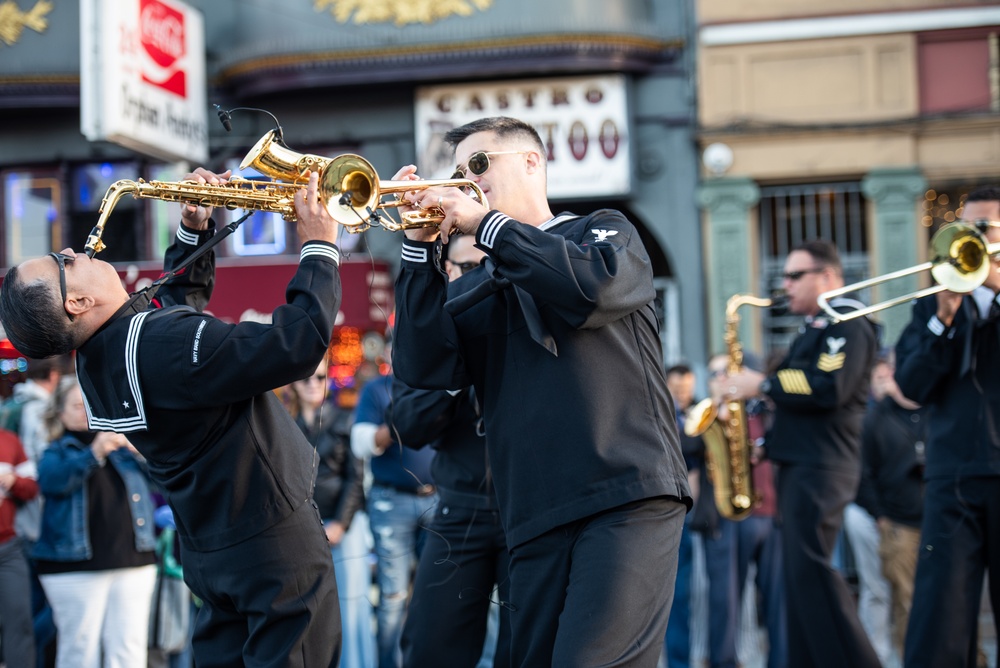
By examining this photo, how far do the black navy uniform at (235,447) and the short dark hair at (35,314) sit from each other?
5.2 inches

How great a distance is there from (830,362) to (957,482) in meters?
1.22

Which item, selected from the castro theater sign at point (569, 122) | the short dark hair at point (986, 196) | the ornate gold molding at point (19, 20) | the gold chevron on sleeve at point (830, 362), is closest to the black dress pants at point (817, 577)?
the gold chevron on sleeve at point (830, 362)

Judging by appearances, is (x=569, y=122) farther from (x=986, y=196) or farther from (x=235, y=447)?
(x=235, y=447)

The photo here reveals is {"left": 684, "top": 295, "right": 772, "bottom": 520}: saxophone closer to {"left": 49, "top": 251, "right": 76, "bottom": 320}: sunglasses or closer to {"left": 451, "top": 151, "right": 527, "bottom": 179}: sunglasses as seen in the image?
{"left": 451, "top": 151, "right": 527, "bottom": 179}: sunglasses

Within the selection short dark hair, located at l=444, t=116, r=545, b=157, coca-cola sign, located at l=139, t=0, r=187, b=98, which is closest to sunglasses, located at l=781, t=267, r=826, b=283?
short dark hair, located at l=444, t=116, r=545, b=157

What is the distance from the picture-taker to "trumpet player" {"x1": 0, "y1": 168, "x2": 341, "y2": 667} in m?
4.41

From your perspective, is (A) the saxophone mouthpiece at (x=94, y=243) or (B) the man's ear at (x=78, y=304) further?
(A) the saxophone mouthpiece at (x=94, y=243)

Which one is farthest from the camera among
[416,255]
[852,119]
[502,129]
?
[852,119]

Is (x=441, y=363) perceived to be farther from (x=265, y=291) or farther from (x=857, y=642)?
(x=265, y=291)

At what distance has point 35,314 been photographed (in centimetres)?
449

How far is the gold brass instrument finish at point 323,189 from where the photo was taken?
14.4 ft

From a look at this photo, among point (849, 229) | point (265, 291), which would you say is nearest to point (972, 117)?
point (849, 229)

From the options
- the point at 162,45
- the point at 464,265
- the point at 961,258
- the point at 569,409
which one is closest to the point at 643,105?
the point at 162,45

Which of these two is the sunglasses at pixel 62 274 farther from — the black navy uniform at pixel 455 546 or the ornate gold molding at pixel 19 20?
the ornate gold molding at pixel 19 20
